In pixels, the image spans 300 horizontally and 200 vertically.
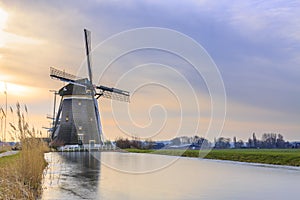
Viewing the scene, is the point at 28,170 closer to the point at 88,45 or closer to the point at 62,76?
the point at 62,76

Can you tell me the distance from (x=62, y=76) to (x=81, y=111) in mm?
4349

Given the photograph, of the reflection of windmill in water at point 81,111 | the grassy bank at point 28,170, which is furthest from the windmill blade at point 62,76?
the grassy bank at point 28,170

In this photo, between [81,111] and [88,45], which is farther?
[81,111]

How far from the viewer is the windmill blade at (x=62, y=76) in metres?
40.0

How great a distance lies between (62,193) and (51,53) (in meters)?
19.4

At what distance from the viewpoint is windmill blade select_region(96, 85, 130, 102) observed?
39838 millimetres

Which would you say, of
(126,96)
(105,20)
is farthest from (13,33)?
(126,96)

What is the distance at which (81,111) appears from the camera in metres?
43.4

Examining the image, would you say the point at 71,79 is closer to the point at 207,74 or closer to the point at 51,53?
the point at 51,53

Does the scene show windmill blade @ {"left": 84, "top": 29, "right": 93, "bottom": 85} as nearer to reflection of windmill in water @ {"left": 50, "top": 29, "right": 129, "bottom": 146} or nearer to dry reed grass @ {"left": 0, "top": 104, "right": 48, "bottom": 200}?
reflection of windmill in water @ {"left": 50, "top": 29, "right": 129, "bottom": 146}

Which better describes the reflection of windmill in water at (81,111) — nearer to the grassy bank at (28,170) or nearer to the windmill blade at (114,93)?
the windmill blade at (114,93)

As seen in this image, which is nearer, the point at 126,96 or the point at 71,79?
the point at 126,96

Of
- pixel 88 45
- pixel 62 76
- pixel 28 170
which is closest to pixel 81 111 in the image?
pixel 62 76

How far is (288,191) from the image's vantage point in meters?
11.1
